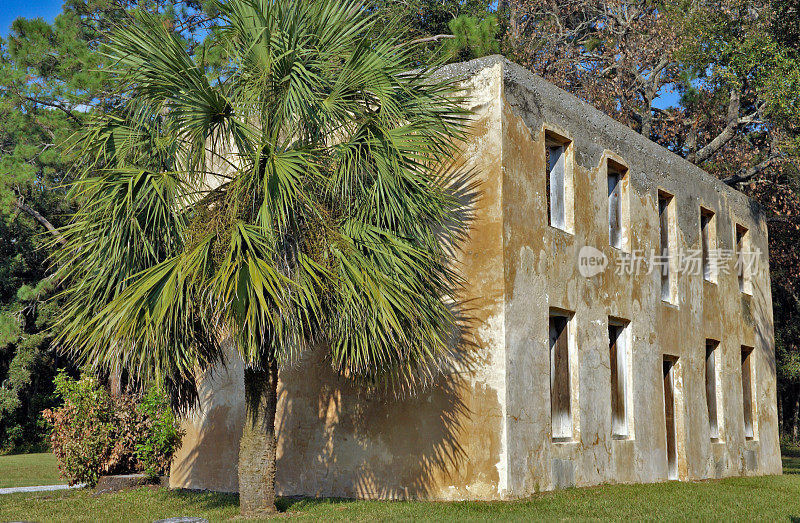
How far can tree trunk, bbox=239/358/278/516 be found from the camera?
29.3 ft

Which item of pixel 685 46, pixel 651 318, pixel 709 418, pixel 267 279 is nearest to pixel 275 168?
pixel 267 279

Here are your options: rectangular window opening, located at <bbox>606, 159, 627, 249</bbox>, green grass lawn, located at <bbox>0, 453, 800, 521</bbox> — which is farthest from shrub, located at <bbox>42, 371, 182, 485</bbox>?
rectangular window opening, located at <bbox>606, 159, 627, 249</bbox>

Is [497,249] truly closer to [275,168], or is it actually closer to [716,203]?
[275,168]

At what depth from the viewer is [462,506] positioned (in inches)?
370

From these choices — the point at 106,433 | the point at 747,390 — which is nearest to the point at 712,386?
the point at 747,390

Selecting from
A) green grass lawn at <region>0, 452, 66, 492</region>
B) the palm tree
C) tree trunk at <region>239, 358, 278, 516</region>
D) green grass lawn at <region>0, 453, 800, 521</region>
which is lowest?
green grass lawn at <region>0, 452, 66, 492</region>

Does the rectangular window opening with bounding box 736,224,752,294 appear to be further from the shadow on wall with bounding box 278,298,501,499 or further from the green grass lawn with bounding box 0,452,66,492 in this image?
the green grass lawn with bounding box 0,452,66,492

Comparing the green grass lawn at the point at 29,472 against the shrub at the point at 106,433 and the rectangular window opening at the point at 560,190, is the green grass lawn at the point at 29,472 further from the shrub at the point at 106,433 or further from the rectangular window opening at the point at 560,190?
the rectangular window opening at the point at 560,190

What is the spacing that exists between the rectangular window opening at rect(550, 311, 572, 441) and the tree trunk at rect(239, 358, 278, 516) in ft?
13.2

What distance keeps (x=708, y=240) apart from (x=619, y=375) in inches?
212

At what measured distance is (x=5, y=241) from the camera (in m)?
29.4

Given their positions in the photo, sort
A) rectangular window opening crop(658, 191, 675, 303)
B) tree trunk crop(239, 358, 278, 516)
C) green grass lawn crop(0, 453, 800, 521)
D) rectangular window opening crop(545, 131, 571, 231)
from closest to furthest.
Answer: tree trunk crop(239, 358, 278, 516) < green grass lawn crop(0, 453, 800, 521) < rectangular window opening crop(545, 131, 571, 231) < rectangular window opening crop(658, 191, 675, 303)

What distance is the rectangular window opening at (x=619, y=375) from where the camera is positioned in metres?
12.7

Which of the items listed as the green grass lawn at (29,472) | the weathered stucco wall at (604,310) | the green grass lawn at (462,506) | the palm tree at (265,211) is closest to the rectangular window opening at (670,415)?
the weathered stucco wall at (604,310)
